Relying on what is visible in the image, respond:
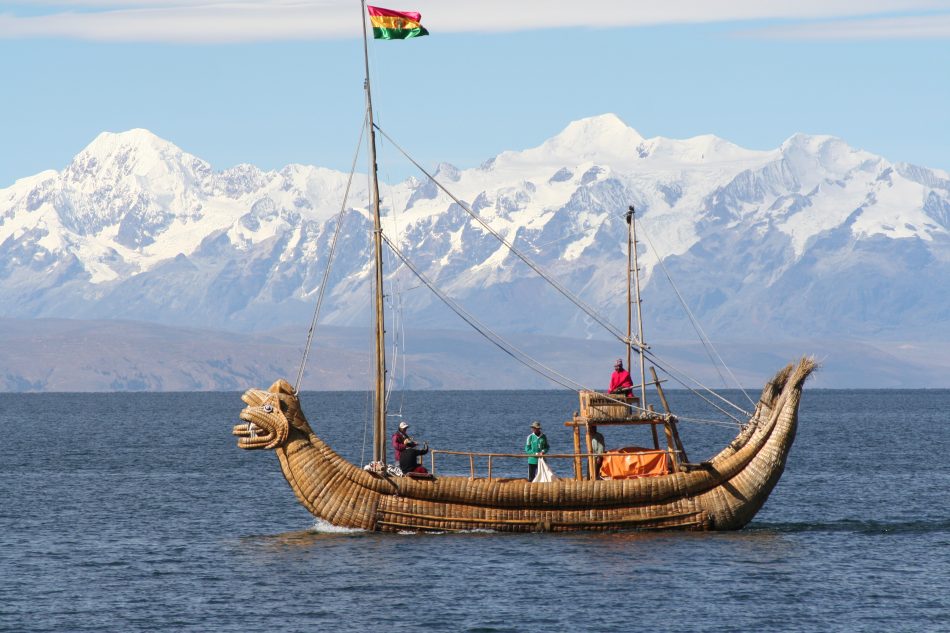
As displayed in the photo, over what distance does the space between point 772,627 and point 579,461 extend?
12.6 metres

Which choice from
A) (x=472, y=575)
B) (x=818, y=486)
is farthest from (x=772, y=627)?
(x=818, y=486)

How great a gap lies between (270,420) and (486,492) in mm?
7452

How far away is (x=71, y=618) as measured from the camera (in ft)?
141

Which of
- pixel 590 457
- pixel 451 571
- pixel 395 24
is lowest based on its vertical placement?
pixel 451 571

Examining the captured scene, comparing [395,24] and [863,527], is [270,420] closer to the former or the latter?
[395,24]

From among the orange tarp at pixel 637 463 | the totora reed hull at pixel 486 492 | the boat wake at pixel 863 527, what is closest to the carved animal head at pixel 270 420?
the totora reed hull at pixel 486 492

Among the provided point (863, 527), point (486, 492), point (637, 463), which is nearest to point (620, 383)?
point (637, 463)

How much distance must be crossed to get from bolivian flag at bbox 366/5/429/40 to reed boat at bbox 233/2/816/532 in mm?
47

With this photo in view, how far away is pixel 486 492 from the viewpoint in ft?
169

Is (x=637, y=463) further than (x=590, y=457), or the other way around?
(x=637, y=463)

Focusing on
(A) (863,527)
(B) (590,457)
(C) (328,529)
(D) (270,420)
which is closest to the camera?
(D) (270,420)

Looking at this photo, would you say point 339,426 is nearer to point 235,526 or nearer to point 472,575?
point 235,526

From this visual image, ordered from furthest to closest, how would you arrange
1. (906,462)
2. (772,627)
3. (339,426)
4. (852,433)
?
(339,426) < (852,433) < (906,462) < (772,627)

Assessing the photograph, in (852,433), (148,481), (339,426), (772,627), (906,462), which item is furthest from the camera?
(339,426)
